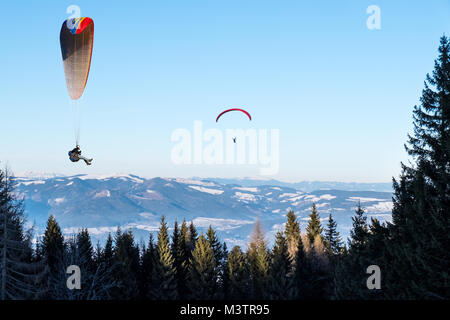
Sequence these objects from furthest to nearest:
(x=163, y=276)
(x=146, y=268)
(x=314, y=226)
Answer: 1. (x=314, y=226)
2. (x=146, y=268)
3. (x=163, y=276)

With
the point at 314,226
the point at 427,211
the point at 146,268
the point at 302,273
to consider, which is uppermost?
the point at 427,211

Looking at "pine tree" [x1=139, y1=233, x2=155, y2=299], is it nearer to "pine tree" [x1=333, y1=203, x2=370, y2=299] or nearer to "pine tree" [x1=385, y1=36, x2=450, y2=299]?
"pine tree" [x1=333, y1=203, x2=370, y2=299]

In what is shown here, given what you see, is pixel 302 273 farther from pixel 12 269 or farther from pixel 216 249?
pixel 12 269

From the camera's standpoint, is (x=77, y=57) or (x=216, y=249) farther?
(x=216, y=249)

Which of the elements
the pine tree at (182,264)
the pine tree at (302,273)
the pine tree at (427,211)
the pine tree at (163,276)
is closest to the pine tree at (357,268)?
the pine tree at (427,211)

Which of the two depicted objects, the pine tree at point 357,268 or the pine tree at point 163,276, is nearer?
the pine tree at point 357,268

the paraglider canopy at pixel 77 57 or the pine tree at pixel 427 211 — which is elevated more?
the paraglider canopy at pixel 77 57

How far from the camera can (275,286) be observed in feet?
139

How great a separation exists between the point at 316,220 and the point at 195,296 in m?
31.8

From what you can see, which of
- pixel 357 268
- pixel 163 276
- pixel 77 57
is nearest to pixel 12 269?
pixel 77 57

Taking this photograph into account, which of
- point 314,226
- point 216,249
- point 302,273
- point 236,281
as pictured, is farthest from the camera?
point 314,226

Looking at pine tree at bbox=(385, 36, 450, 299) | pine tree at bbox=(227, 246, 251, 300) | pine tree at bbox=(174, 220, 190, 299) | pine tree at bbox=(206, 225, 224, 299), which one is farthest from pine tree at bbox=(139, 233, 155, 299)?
pine tree at bbox=(385, 36, 450, 299)

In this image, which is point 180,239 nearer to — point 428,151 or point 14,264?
point 14,264

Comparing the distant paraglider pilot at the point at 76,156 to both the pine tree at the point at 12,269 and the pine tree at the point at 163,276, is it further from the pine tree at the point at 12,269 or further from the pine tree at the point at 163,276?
the pine tree at the point at 163,276
